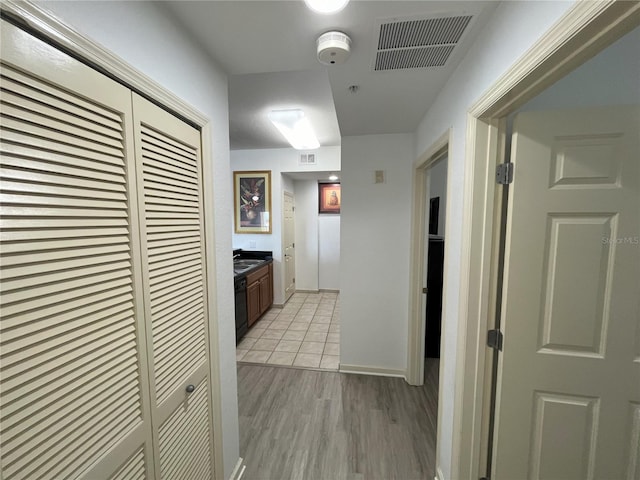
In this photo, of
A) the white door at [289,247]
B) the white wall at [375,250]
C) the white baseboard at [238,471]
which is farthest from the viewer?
the white door at [289,247]

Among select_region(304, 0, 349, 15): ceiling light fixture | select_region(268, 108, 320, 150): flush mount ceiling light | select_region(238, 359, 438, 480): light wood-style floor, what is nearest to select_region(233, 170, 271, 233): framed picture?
select_region(268, 108, 320, 150): flush mount ceiling light

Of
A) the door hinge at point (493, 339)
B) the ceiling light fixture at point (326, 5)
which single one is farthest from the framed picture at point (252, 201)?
the door hinge at point (493, 339)

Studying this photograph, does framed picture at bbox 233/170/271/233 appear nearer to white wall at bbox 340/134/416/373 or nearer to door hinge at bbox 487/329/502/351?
white wall at bbox 340/134/416/373

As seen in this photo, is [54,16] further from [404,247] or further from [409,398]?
[409,398]

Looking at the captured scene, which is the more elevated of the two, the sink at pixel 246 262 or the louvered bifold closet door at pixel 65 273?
the louvered bifold closet door at pixel 65 273

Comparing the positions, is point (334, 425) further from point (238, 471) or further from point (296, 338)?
point (296, 338)

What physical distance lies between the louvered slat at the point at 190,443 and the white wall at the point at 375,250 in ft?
5.33

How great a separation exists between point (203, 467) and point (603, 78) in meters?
2.60

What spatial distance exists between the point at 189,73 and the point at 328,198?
14.2 ft

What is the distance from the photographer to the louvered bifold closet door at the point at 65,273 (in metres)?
0.56

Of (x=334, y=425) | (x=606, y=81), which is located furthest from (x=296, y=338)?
(x=606, y=81)

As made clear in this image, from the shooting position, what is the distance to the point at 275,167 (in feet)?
13.9

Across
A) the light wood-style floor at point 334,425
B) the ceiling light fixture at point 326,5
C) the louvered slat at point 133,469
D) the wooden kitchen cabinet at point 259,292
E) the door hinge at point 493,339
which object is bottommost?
the light wood-style floor at point 334,425

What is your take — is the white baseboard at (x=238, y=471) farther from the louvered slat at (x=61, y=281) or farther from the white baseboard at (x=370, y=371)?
the white baseboard at (x=370, y=371)
